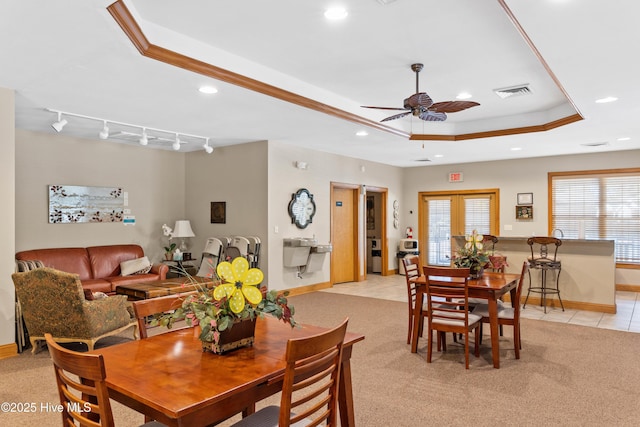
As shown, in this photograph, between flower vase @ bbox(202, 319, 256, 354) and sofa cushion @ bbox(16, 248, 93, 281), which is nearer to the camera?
flower vase @ bbox(202, 319, 256, 354)

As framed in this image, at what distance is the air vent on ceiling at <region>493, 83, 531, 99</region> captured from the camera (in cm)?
489

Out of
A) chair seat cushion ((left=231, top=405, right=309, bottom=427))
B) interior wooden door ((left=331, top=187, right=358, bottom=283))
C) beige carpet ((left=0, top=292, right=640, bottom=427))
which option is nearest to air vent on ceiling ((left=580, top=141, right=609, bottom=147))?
beige carpet ((left=0, top=292, right=640, bottom=427))

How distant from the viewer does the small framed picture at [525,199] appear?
28.5ft

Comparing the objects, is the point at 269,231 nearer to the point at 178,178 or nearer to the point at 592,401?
the point at 178,178

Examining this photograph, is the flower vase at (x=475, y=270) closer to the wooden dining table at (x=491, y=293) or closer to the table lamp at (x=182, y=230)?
the wooden dining table at (x=491, y=293)

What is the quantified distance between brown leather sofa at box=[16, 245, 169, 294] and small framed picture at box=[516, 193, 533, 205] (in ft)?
22.3

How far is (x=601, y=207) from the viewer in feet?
26.7

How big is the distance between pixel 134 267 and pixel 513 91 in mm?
5598

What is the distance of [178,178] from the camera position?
26.2 ft

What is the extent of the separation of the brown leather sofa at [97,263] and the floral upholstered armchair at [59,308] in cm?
156

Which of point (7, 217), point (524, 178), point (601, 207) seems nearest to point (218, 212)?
point (7, 217)

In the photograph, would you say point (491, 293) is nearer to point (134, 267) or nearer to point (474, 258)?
point (474, 258)

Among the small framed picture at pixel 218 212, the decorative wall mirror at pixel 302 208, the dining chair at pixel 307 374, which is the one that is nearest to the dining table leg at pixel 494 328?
the dining chair at pixel 307 374

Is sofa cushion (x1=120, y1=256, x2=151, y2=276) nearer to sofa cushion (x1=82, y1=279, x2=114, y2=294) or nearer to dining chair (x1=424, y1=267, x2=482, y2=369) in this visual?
sofa cushion (x1=82, y1=279, x2=114, y2=294)
